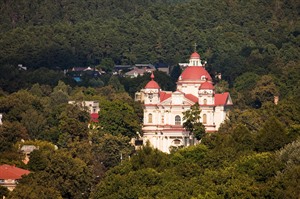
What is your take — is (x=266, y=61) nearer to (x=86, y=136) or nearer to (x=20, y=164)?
(x=86, y=136)

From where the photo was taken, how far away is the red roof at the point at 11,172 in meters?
97.9

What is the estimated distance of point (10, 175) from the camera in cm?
9844

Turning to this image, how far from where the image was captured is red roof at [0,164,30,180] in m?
97.9

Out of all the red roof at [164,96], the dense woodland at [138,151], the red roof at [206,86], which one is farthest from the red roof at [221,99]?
the red roof at [164,96]

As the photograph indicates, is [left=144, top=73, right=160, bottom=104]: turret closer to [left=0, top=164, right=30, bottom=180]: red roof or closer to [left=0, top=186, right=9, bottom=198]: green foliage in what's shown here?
[left=0, top=164, right=30, bottom=180]: red roof

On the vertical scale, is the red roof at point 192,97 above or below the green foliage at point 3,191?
above

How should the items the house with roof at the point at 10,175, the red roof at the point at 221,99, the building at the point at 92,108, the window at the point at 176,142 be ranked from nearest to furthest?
the house with roof at the point at 10,175, the window at the point at 176,142, the building at the point at 92,108, the red roof at the point at 221,99

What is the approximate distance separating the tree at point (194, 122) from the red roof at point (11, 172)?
1265 inches

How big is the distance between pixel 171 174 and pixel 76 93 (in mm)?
68061

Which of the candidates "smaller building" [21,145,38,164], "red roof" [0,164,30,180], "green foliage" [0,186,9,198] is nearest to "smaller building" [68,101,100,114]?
"smaller building" [21,145,38,164]

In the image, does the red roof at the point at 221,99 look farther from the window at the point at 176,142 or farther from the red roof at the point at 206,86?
the window at the point at 176,142

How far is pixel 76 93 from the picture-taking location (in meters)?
164

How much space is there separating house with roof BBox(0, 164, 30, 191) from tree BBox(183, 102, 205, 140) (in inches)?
1270

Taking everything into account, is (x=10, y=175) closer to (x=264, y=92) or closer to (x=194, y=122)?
(x=194, y=122)
